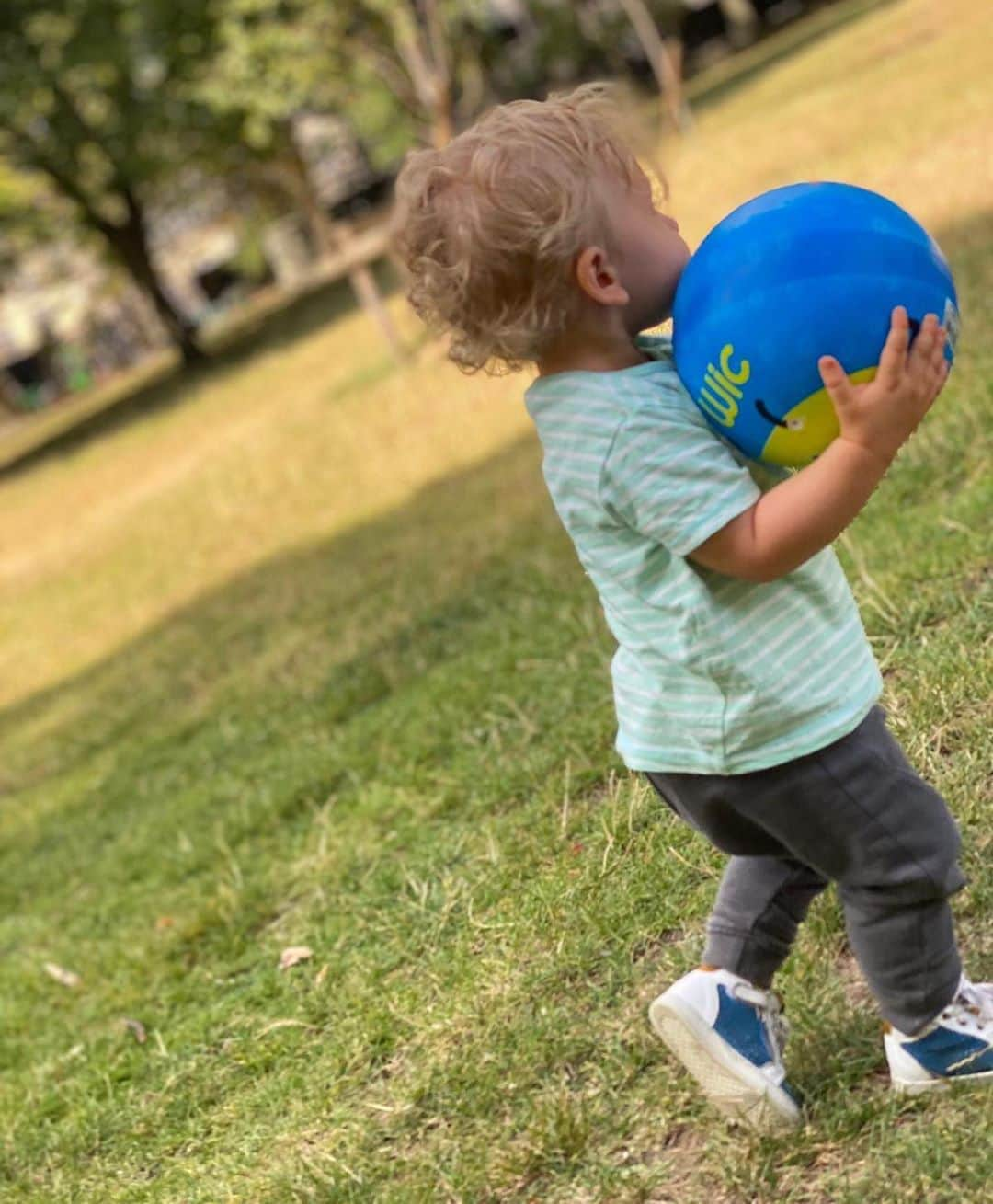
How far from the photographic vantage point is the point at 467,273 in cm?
225

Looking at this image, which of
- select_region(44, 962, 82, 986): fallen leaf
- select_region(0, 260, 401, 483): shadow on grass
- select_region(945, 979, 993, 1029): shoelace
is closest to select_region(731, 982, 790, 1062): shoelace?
select_region(945, 979, 993, 1029): shoelace

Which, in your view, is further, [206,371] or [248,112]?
[206,371]

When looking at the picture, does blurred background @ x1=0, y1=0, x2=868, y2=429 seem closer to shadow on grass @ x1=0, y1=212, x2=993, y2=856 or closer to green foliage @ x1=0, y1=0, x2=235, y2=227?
green foliage @ x1=0, y1=0, x2=235, y2=227

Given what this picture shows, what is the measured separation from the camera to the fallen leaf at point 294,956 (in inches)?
161

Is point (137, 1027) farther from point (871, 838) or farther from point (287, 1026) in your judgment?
point (871, 838)

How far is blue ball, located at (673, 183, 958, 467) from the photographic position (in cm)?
230

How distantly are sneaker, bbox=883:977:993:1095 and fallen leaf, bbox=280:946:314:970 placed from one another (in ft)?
6.31

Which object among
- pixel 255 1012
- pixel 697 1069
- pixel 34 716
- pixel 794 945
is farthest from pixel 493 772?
pixel 34 716

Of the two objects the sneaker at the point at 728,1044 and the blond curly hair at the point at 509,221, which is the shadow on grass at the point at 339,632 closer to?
the sneaker at the point at 728,1044

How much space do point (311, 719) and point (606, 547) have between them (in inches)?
151

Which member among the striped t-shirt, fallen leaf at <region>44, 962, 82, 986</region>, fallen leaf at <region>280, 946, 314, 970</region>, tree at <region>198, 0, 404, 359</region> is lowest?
fallen leaf at <region>44, 962, 82, 986</region>

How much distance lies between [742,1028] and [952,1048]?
13.7 inches

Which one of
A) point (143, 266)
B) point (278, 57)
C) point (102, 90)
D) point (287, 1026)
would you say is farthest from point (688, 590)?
point (143, 266)

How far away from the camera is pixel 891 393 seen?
2.17 meters
